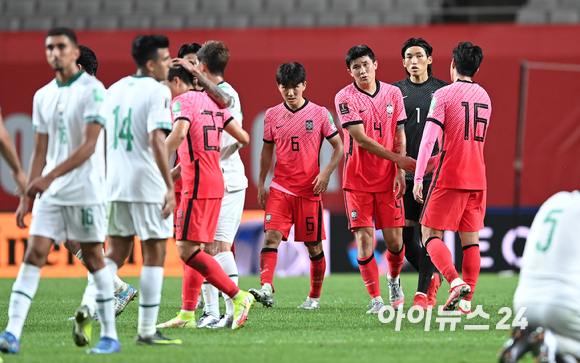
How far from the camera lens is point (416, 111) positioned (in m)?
7.34

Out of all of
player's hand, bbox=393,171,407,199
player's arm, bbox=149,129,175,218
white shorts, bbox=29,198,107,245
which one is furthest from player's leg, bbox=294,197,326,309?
white shorts, bbox=29,198,107,245

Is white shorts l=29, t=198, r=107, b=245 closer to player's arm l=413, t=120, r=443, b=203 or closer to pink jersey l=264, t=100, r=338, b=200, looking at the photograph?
player's arm l=413, t=120, r=443, b=203

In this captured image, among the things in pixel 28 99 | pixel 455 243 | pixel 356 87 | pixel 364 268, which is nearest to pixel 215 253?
pixel 364 268

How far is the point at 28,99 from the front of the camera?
541 inches

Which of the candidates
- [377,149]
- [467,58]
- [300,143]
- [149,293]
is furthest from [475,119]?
[149,293]

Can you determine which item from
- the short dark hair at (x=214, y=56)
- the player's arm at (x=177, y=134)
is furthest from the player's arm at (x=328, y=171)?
the player's arm at (x=177, y=134)

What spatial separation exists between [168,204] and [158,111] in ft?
1.83

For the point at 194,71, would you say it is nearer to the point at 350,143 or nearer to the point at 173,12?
the point at 350,143

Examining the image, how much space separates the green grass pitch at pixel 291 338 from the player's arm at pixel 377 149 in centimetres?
130

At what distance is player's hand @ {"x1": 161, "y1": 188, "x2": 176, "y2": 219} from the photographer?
4504 mm

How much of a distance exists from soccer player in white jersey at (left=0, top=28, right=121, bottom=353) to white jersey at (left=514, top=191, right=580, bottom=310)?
2399mm

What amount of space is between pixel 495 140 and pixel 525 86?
1.11m

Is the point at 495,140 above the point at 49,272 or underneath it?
above

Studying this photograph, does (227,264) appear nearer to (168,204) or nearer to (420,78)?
(168,204)
